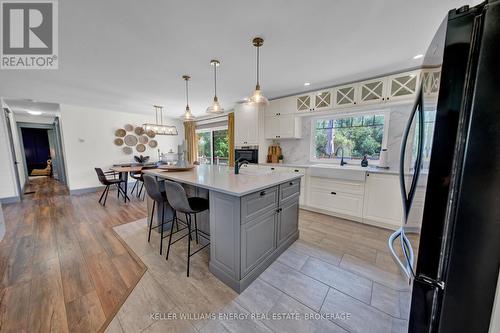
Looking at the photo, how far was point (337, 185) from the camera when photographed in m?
3.01

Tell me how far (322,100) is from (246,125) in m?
1.73

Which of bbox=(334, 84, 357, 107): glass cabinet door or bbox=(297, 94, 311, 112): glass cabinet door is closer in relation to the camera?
bbox=(334, 84, 357, 107): glass cabinet door

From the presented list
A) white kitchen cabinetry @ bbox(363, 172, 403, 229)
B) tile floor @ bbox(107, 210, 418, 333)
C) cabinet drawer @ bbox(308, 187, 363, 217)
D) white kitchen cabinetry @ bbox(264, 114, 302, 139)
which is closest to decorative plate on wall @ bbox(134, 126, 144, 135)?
white kitchen cabinetry @ bbox(264, 114, 302, 139)

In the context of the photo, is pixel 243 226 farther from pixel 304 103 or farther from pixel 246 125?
pixel 246 125

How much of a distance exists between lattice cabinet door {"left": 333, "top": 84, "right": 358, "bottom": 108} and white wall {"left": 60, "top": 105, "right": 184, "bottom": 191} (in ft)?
→ 19.1

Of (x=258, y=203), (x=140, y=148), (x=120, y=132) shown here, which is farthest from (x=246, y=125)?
(x=120, y=132)

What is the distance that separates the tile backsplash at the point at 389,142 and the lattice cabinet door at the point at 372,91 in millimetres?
439

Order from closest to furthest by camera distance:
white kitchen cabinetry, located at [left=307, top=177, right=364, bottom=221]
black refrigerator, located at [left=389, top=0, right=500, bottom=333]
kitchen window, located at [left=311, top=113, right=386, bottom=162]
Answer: black refrigerator, located at [left=389, top=0, right=500, bottom=333] < white kitchen cabinetry, located at [left=307, top=177, right=364, bottom=221] < kitchen window, located at [left=311, top=113, right=386, bottom=162]

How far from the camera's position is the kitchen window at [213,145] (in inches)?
224

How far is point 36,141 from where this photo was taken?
8.13 meters

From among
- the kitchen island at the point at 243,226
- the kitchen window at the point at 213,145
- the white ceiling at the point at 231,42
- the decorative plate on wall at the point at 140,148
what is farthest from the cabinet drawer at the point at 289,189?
the decorative plate on wall at the point at 140,148

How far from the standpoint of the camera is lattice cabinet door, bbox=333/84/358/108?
2.86 metres

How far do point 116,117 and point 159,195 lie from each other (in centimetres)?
469

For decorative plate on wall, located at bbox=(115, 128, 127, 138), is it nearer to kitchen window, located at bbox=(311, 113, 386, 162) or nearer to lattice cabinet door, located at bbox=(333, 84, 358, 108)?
kitchen window, located at bbox=(311, 113, 386, 162)
